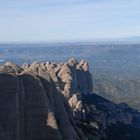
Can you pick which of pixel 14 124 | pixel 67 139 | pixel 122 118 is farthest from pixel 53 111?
pixel 122 118

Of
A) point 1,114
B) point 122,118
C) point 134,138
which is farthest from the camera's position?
point 122,118

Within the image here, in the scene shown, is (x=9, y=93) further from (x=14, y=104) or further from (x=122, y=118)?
(x=122, y=118)

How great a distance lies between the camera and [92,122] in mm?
106000

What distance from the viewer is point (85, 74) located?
158000 millimetres

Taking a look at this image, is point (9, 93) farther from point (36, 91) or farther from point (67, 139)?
point (67, 139)

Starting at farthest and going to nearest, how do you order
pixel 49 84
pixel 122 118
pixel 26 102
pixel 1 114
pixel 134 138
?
pixel 122 118 < pixel 134 138 < pixel 49 84 < pixel 26 102 < pixel 1 114

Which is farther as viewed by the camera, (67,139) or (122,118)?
(122,118)

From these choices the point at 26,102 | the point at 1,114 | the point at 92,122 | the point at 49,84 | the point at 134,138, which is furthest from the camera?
the point at 134,138

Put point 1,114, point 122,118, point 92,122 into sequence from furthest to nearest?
point 122,118, point 92,122, point 1,114

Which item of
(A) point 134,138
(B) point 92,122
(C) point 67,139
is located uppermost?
(C) point 67,139

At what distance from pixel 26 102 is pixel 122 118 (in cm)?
8647

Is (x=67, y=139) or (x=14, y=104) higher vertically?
(x=14, y=104)

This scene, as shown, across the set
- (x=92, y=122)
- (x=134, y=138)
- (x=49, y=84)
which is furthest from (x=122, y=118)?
(x=49, y=84)

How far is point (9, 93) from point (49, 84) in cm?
→ 810
